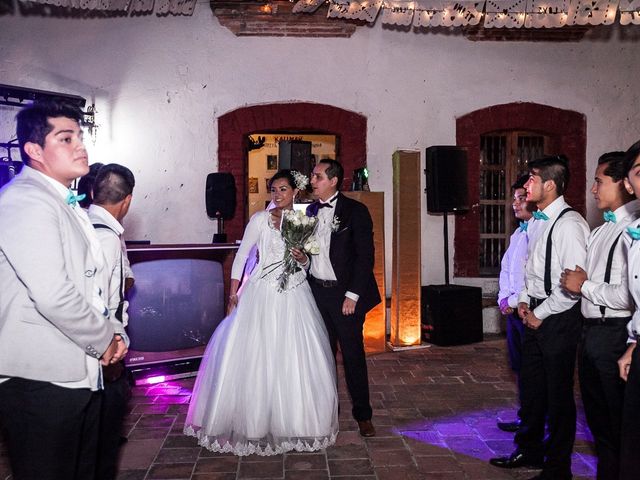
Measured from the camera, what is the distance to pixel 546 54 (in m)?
7.88

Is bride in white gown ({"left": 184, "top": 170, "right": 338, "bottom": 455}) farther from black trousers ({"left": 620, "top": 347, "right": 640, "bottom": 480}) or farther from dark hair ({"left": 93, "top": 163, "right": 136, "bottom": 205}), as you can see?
black trousers ({"left": 620, "top": 347, "right": 640, "bottom": 480})

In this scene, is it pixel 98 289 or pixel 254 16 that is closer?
pixel 98 289

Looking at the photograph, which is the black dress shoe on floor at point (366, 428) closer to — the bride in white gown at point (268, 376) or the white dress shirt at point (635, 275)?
the bride in white gown at point (268, 376)

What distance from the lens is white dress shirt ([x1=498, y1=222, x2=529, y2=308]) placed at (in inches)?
164

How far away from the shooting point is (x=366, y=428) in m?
4.07

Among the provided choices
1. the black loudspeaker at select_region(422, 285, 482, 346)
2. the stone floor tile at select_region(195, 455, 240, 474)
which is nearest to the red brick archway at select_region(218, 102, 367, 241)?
the black loudspeaker at select_region(422, 285, 482, 346)

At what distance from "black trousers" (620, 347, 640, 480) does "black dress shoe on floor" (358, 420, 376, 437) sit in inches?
78.9

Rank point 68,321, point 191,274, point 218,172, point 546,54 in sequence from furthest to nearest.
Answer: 1. point 546,54
2. point 218,172
3. point 191,274
4. point 68,321

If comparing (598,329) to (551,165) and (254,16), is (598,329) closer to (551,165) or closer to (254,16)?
(551,165)

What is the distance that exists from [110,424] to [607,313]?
2.72 metres

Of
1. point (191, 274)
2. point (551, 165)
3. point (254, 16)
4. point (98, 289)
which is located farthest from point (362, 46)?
point (98, 289)

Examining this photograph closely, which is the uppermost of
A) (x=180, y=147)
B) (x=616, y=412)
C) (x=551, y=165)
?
(x=180, y=147)

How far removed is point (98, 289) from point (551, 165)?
9.15 ft

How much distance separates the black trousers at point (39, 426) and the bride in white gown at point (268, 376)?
1827 millimetres
